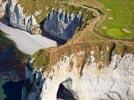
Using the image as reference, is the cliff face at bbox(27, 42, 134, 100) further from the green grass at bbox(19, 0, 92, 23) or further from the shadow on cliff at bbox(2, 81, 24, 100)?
the green grass at bbox(19, 0, 92, 23)

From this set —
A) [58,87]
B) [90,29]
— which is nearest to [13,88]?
[58,87]

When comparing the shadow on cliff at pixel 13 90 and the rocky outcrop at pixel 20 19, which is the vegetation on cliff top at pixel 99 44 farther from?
the rocky outcrop at pixel 20 19

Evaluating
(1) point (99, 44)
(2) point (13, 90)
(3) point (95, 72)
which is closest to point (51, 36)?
(2) point (13, 90)

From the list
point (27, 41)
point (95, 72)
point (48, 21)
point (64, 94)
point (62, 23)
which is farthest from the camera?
point (48, 21)

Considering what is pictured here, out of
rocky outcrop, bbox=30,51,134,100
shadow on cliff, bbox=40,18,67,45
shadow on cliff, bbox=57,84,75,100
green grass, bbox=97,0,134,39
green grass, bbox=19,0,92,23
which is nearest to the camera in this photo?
rocky outcrop, bbox=30,51,134,100

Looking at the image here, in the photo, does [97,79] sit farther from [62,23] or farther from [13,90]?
[62,23]

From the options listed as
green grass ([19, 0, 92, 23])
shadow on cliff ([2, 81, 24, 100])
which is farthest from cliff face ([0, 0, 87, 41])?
shadow on cliff ([2, 81, 24, 100])

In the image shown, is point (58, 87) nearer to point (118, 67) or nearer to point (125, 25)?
point (118, 67)
